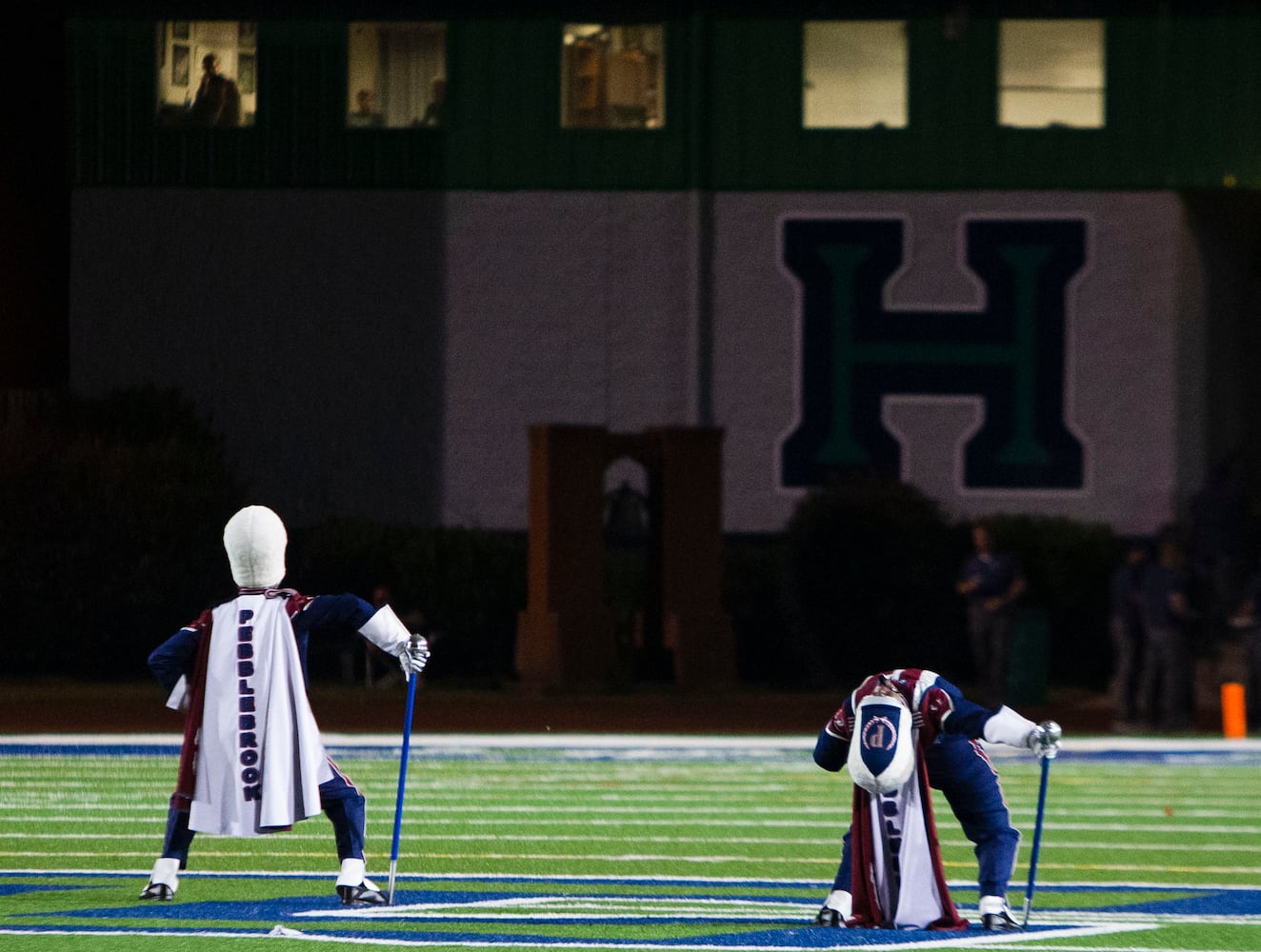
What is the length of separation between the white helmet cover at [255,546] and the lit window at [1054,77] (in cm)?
2375

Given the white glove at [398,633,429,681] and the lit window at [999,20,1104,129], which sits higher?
the lit window at [999,20,1104,129]

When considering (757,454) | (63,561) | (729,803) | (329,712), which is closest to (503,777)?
(729,803)

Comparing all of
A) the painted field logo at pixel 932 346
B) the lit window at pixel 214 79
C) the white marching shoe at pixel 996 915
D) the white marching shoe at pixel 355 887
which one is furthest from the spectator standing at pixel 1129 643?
the lit window at pixel 214 79

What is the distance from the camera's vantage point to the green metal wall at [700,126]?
104 feet

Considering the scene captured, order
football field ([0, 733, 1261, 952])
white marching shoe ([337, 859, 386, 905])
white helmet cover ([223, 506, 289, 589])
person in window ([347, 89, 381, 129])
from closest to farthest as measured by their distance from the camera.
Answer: football field ([0, 733, 1261, 952])
white helmet cover ([223, 506, 289, 589])
white marching shoe ([337, 859, 386, 905])
person in window ([347, 89, 381, 129])

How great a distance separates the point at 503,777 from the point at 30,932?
8367 millimetres

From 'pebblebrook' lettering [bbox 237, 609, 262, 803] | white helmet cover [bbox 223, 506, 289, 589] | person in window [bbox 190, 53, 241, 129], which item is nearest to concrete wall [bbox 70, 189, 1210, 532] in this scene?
person in window [bbox 190, 53, 241, 129]

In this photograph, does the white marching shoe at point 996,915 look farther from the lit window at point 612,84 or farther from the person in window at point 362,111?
the person in window at point 362,111

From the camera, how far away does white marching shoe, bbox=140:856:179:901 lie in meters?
9.91

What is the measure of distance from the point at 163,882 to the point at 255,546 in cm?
145

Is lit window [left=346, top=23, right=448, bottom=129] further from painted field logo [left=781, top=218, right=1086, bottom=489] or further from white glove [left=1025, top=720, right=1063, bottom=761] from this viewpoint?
white glove [left=1025, top=720, right=1063, bottom=761]

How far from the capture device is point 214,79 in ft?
106

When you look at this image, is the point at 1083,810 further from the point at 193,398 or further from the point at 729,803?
the point at 193,398

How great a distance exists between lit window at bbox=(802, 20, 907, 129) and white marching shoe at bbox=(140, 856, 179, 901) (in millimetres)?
23330
